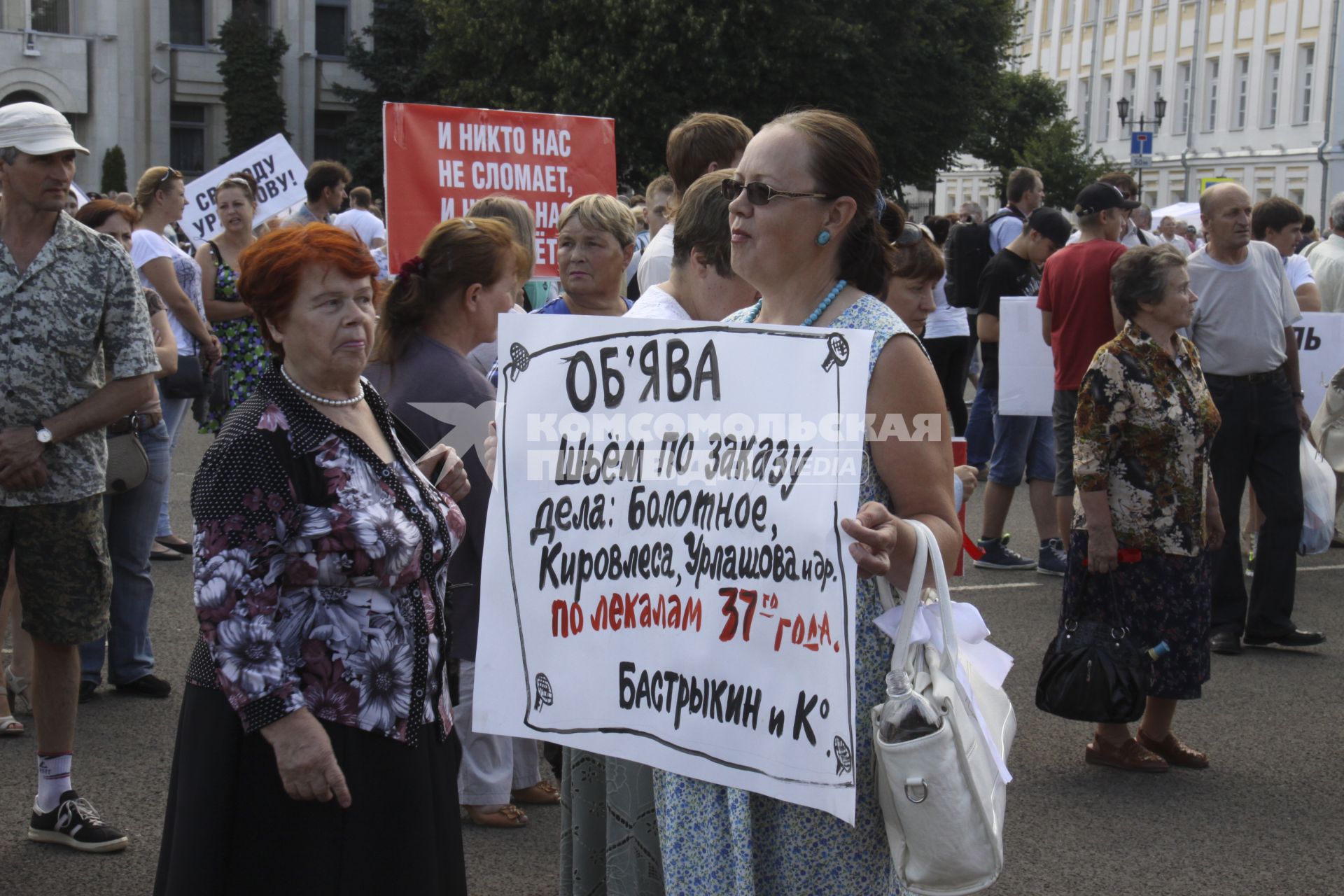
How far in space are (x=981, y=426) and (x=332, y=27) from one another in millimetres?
43201

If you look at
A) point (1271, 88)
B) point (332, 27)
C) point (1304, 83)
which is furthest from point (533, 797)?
point (332, 27)

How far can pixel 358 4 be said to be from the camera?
47562 millimetres

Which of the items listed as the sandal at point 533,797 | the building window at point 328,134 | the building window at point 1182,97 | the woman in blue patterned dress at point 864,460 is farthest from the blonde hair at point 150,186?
the building window at point 1182,97

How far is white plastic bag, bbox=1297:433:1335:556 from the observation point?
6.94m

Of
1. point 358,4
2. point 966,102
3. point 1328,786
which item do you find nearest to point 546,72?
point 966,102

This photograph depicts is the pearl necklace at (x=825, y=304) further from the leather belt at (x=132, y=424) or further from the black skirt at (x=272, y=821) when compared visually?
the leather belt at (x=132, y=424)

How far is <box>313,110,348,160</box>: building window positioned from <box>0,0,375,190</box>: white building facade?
0.03 metres

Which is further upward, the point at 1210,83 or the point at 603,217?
the point at 1210,83

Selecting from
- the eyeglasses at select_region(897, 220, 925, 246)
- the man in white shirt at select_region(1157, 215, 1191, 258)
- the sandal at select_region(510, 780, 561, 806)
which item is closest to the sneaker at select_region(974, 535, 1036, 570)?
the eyeglasses at select_region(897, 220, 925, 246)

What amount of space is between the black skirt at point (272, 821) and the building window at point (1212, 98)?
168 ft

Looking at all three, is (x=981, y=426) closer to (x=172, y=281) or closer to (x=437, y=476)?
(x=172, y=281)

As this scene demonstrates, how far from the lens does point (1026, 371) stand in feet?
27.0

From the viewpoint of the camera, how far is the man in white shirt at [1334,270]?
9.12 metres

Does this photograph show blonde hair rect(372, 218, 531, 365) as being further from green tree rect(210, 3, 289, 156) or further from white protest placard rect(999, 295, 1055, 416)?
green tree rect(210, 3, 289, 156)
